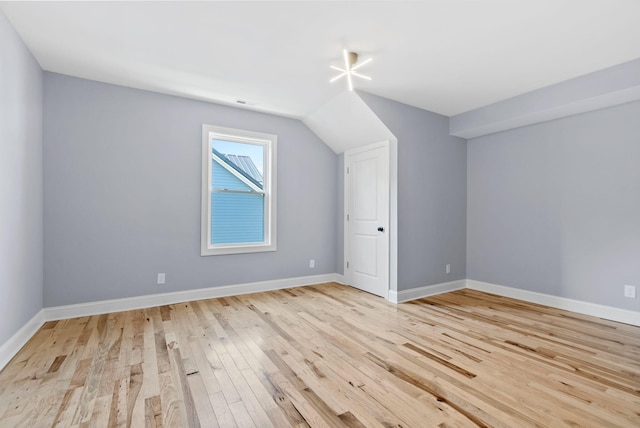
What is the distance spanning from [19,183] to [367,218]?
3845mm

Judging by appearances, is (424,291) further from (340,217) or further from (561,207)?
(561,207)

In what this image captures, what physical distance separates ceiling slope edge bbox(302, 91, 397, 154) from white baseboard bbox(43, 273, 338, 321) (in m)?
2.27

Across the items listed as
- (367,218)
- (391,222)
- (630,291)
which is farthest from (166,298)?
(630,291)

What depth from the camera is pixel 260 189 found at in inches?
176

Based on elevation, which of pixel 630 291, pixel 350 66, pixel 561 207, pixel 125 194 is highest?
pixel 350 66

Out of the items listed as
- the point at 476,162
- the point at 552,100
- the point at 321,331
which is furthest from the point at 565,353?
the point at 476,162

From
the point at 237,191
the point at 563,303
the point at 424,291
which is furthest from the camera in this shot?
the point at 237,191

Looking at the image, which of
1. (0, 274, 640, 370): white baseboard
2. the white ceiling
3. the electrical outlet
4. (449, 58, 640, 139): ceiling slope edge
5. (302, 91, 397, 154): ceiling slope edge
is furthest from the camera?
(302, 91, 397, 154): ceiling slope edge

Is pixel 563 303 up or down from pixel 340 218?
down

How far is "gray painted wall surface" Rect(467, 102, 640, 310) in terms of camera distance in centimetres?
320

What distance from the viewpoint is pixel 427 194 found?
4.23m

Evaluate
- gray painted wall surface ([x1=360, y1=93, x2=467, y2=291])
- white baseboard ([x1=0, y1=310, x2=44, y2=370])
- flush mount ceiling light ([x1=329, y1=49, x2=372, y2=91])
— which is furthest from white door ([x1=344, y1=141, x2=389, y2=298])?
white baseboard ([x1=0, y1=310, x2=44, y2=370])

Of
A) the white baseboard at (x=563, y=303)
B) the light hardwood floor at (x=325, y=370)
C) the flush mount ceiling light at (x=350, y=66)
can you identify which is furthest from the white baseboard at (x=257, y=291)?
the flush mount ceiling light at (x=350, y=66)

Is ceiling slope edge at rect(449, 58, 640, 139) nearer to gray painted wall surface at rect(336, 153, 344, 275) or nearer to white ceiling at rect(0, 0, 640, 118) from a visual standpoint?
white ceiling at rect(0, 0, 640, 118)
